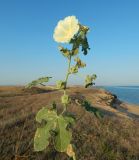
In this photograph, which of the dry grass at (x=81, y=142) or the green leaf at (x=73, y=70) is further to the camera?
the dry grass at (x=81, y=142)

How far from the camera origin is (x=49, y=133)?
250cm

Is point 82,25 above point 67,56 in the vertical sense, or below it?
above

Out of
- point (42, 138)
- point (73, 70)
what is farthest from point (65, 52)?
point (42, 138)

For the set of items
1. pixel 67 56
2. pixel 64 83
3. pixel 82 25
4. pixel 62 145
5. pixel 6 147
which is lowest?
pixel 6 147

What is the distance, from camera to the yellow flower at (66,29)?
2.25 m

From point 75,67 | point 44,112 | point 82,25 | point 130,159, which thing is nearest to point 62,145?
point 44,112

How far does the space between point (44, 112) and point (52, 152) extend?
4766 millimetres

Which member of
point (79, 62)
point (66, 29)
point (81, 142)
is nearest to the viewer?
point (66, 29)

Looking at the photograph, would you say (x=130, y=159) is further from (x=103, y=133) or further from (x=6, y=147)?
(x=6, y=147)

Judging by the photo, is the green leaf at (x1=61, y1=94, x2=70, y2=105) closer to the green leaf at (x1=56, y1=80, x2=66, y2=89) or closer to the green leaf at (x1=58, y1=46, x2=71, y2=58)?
the green leaf at (x1=56, y1=80, x2=66, y2=89)

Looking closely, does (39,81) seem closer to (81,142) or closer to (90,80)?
(90,80)

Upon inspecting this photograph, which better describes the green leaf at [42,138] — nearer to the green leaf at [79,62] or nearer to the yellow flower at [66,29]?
the green leaf at [79,62]

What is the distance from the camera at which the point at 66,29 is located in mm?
2277

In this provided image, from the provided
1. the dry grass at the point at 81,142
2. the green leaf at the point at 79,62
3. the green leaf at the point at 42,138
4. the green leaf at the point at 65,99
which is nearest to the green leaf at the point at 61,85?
the green leaf at the point at 65,99
